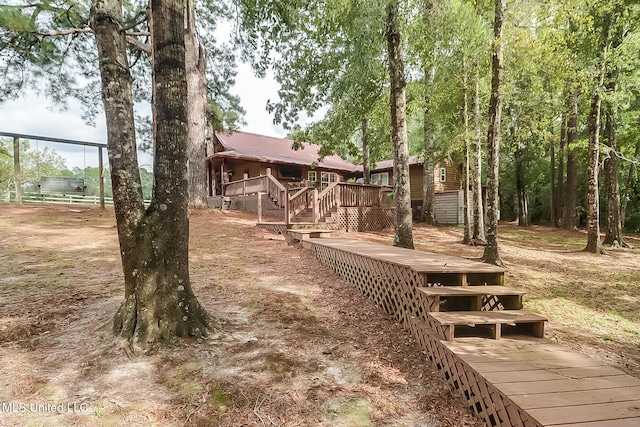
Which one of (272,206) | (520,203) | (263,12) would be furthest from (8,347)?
(520,203)

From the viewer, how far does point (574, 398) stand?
2.02 meters

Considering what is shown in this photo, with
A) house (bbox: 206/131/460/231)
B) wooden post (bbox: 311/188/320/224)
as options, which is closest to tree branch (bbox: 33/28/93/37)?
house (bbox: 206/131/460/231)

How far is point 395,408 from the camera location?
246 centimetres

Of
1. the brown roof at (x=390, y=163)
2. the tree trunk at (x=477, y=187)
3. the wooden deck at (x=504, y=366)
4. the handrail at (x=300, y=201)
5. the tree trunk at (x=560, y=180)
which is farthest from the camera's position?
the brown roof at (x=390, y=163)

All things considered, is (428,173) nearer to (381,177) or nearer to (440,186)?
(440,186)

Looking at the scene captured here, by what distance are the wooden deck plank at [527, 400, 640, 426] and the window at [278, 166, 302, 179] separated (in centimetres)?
2087

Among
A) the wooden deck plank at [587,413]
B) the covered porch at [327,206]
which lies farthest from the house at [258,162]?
the wooden deck plank at [587,413]

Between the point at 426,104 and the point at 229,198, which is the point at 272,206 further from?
the point at 426,104

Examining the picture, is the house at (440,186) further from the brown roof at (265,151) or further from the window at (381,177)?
the brown roof at (265,151)

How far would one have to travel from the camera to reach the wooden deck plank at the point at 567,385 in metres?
2.10

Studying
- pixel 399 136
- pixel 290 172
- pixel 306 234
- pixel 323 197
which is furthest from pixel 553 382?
pixel 290 172

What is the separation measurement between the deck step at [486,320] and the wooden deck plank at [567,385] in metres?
0.77

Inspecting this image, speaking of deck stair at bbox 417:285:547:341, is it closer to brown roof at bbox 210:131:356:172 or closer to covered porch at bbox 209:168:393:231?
covered porch at bbox 209:168:393:231

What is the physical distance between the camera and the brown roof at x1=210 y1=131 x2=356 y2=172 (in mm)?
19641
